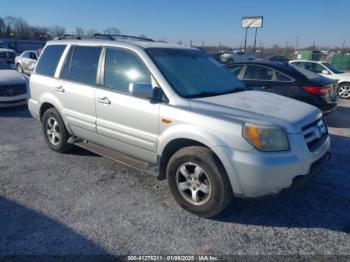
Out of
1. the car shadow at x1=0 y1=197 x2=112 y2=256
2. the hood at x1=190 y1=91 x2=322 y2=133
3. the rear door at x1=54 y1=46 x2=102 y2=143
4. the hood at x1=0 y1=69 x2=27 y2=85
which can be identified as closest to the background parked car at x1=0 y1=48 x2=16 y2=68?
the hood at x1=0 y1=69 x2=27 y2=85

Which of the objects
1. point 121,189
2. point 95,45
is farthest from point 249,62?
point 121,189

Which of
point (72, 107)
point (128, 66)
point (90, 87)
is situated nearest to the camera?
point (128, 66)

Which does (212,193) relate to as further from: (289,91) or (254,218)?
(289,91)

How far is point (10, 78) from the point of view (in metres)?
8.68

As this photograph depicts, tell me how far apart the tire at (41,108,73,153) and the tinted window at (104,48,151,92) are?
1365 millimetres

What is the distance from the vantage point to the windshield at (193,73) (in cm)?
362

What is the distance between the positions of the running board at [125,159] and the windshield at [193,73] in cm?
98

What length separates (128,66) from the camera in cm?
391

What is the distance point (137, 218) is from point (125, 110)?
133 cm

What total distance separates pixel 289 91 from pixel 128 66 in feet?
15.4

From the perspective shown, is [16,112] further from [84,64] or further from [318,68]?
[318,68]

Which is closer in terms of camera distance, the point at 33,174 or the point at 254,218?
the point at 254,218

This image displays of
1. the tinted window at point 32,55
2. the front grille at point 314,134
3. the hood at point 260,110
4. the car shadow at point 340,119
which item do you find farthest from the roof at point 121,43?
the tinted window at point 32,55

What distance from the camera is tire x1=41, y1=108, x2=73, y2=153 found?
195 inches
